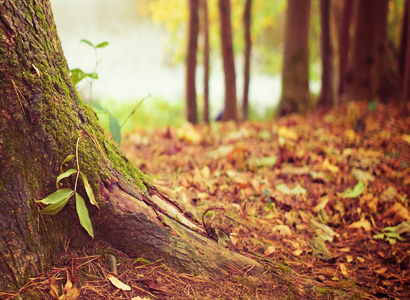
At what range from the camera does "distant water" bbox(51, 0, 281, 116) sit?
13938 mm

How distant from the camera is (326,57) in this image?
7738 millimetres

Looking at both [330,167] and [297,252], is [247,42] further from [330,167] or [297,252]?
[297,252]

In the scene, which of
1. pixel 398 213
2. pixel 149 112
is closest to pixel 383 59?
pixel 398 213

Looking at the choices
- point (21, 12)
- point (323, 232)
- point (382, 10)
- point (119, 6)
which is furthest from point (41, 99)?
point (119, 6)

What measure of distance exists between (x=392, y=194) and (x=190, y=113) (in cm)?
423

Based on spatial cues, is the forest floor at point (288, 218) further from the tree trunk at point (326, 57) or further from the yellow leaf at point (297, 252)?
the tree trunk at point (326, 57)

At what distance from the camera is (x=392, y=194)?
7.81ft

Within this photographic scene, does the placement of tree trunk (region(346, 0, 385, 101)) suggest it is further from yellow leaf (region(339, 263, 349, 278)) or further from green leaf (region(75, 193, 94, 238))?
green leaf (region(75, 193, 94, 238))

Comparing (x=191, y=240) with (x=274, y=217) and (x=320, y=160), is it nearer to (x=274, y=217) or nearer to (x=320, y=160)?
(x=274, y=217)

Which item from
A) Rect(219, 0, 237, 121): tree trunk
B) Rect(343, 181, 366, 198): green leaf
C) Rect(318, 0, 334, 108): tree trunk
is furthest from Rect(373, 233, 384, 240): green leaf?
Rect(318, 0, 334, 108): tree trunk

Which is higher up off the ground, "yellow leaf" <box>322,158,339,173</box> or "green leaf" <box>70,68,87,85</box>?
"green leaf" <box>70,68,87,85</box>

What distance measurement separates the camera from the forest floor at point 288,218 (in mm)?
1406

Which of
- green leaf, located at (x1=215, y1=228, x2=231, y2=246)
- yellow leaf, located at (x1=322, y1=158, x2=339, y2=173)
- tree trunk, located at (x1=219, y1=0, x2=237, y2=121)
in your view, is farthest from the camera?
tree trunk, located at (x1=219, y1=0, x2=237, y2=121)

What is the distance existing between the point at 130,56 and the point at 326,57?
10.7 m
